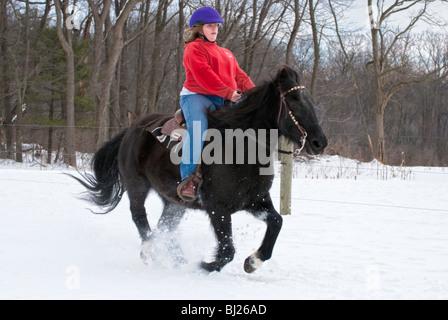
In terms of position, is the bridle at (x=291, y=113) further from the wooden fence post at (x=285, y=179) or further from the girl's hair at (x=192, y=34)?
the wooden fence post at (x=285, y=179)

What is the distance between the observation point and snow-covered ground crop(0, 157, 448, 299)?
3.68 meters

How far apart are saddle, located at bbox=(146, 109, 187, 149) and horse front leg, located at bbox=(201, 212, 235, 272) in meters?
0.89

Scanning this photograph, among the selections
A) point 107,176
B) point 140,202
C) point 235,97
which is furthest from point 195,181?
point 107,176

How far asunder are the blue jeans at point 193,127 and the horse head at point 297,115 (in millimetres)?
742

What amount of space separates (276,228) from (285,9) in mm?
20343

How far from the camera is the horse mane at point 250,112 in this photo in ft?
13.7

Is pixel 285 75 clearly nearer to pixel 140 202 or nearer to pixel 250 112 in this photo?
pixel 250 112

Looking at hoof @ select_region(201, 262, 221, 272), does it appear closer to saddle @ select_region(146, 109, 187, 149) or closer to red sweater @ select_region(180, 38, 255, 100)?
saddle @ select_region(146, 109, 187, 149)

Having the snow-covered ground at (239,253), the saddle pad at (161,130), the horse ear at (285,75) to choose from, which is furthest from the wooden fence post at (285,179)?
the horse ear at (285,75)

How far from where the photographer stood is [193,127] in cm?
438

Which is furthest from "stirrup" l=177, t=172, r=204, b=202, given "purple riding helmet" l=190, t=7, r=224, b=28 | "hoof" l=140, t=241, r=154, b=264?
"purple riding helmet" l=190, t=7, r=224, b=28

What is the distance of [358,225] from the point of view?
6758 millimetres
